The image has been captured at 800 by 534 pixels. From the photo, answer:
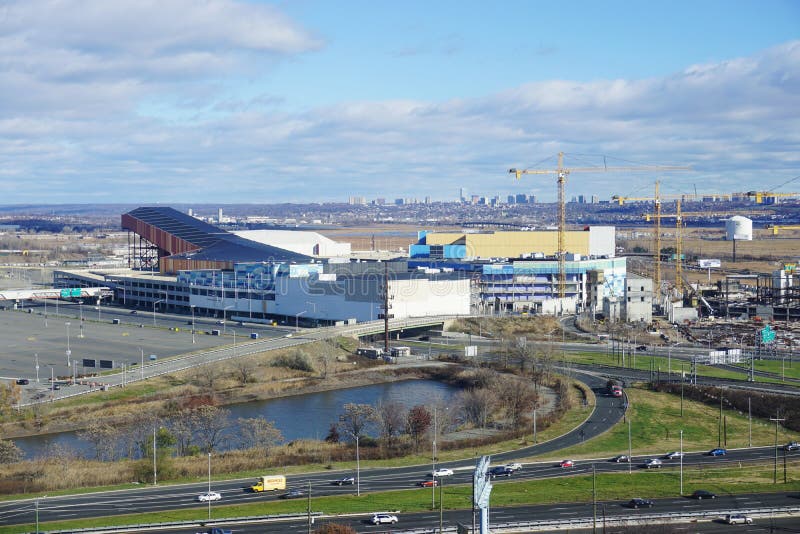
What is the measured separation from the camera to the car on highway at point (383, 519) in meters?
12.7

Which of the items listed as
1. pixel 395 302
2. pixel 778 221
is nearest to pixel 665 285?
pixel 395 302

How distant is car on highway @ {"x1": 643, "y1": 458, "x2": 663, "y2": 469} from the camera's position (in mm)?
16312

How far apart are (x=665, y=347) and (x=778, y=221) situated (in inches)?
3102

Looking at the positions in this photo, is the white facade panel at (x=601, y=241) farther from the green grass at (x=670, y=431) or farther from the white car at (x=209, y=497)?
the white car at (x=209, y=497)

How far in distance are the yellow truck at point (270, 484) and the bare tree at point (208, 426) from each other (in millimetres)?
3577

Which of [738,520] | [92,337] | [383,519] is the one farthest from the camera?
[92,337]

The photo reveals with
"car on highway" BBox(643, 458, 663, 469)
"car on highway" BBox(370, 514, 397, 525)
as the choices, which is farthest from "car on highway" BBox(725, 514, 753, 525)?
"car on highway" BBox(370, 514, 397, 525)

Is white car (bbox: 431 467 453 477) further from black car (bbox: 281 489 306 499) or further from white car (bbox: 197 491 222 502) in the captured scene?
white car (bbox: 197 491 222 502)

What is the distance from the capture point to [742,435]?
19.0 meters

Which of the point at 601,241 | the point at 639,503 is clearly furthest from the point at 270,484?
the point at 601,241

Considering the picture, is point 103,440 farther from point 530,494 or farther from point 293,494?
point 530,494

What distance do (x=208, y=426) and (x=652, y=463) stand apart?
329 inches

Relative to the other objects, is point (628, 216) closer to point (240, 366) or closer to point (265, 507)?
point (240, 366)

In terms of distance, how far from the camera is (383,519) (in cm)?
1270
